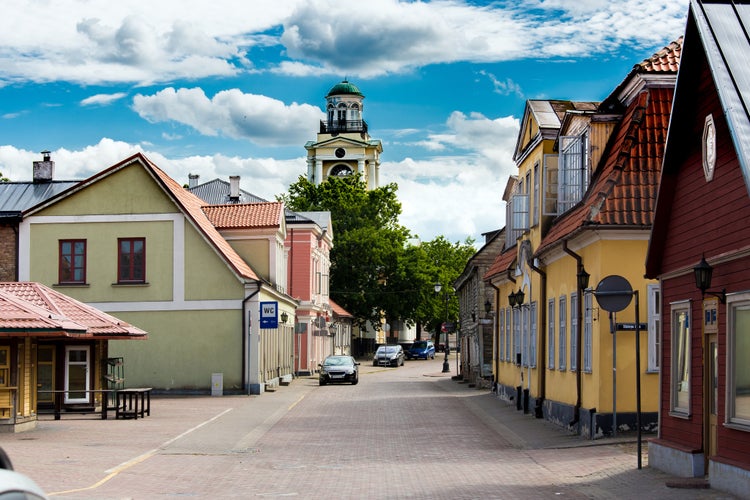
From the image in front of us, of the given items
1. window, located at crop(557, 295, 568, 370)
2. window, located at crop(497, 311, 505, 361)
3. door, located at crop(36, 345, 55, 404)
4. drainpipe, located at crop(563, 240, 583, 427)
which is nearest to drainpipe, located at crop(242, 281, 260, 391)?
window, located at crop(497, 311, 505, 361)

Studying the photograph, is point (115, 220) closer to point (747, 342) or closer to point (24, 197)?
point (24, 197)

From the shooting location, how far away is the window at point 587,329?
2161cm

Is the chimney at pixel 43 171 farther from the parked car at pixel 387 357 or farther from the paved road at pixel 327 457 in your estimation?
the parked car at pixel 387 357

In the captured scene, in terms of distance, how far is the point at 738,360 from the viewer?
13.0 m

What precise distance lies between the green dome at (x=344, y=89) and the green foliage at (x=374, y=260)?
2942 cm

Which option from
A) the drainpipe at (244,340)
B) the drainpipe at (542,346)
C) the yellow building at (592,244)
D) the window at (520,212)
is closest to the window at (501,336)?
the window at (520,212)

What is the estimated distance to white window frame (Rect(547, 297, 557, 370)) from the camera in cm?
2609

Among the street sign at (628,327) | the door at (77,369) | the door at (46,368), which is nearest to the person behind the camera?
the street sign at (628,327)

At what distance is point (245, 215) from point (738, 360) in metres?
34.0

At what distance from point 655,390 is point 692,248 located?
5.96 m

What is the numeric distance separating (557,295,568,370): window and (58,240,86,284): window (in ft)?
67.3

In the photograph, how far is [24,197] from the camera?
47.0m

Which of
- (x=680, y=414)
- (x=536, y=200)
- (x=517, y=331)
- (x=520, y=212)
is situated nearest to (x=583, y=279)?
(x=680, y=414)

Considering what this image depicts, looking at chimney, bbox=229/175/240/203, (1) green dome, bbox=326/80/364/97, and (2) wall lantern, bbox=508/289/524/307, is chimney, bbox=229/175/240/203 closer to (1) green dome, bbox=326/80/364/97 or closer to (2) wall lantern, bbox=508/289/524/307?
(2) wall lantern, bbox=508/289/524/307
